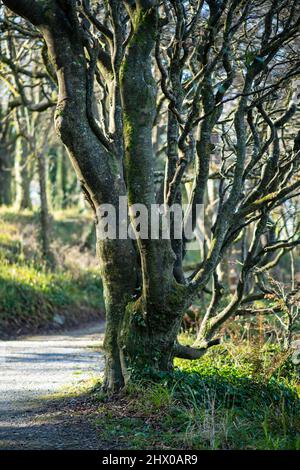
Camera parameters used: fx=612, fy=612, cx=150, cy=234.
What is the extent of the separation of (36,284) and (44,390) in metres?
7.81

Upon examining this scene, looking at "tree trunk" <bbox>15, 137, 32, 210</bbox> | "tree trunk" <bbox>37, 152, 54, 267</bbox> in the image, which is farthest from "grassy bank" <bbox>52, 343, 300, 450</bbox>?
"tree trunk" <bbox>15, 137, 32, 210</bbox>

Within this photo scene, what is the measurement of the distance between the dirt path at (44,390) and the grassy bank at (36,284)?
1.03 m

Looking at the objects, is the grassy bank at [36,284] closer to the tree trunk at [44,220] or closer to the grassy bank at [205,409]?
the tree trunk at [44,220]

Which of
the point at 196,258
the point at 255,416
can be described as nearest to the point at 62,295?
the point at 255,416

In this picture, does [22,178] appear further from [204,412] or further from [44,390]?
[204,412]

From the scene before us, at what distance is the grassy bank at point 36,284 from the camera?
13.9m

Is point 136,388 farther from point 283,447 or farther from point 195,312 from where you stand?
point 195,312

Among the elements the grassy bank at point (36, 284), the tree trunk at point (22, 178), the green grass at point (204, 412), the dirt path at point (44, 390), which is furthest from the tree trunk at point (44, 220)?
the green grass at point (204, 412)

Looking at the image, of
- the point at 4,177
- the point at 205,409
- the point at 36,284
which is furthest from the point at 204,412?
the point at 4,177

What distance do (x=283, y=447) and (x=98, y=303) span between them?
1329 centimetres

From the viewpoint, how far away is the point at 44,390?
7664 millimetres

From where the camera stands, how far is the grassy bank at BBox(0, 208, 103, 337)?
45.6 feet

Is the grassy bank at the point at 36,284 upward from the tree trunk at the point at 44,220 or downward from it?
downward

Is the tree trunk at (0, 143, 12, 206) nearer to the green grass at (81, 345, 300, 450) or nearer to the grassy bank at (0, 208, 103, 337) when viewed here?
the grassy bank at (0, 208, 103, 337)
